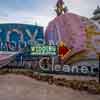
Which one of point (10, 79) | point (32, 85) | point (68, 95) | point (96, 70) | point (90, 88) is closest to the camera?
point (68, 95)

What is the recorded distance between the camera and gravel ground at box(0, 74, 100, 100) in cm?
1939

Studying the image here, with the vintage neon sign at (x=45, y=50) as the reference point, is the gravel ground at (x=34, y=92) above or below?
below

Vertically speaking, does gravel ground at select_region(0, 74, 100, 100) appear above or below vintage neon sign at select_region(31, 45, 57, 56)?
below

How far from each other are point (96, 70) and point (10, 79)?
7594 mm

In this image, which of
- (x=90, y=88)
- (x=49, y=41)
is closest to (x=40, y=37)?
(x=49, y=41)

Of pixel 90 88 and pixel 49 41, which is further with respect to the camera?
pixel 49 41

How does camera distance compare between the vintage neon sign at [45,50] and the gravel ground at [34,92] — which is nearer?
the gravel ground at [34,92]

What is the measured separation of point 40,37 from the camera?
28.6 meters

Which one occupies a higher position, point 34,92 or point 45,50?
point 45,50

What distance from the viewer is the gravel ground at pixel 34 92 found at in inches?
763

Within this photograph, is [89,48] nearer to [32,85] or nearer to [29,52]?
[29,52]

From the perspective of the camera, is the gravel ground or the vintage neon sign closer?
the gravel ground

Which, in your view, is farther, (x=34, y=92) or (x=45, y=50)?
(x=45, y=50)

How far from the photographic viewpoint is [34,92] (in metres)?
20.8
